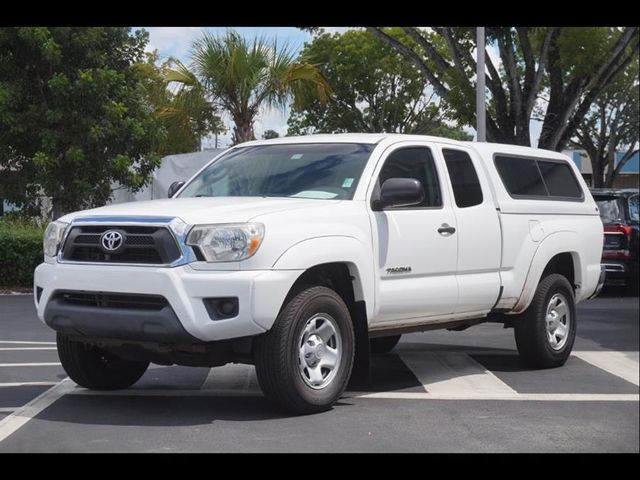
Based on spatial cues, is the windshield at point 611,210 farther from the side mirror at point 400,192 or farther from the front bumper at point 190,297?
the front bumper at point 190,297

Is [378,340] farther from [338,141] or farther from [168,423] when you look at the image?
[168,423]

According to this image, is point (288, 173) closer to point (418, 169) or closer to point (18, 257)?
point (418, 169)

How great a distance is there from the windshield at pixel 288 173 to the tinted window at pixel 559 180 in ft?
7.75

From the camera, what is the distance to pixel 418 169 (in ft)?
25.6

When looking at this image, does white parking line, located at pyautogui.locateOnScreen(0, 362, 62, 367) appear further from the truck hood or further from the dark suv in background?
the dark suv in background

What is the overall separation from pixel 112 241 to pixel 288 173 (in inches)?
64.0

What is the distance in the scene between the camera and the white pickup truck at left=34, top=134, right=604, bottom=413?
6137mm

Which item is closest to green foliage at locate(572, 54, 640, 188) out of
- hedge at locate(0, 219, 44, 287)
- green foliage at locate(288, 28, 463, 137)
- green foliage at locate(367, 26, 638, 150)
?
green foliage at locate(288, 28, 463, 137)

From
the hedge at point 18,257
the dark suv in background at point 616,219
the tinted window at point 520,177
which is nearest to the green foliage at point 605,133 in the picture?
the dark suv in background at point 616,219

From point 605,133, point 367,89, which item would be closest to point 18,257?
point 367,89

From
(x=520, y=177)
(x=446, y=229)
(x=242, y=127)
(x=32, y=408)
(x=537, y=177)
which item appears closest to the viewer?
(x=32, y=408)

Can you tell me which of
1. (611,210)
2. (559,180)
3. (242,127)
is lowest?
(611,210)

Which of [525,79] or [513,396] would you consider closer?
[513,396]

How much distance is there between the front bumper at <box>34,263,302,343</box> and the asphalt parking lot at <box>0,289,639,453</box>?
2.01 ft
